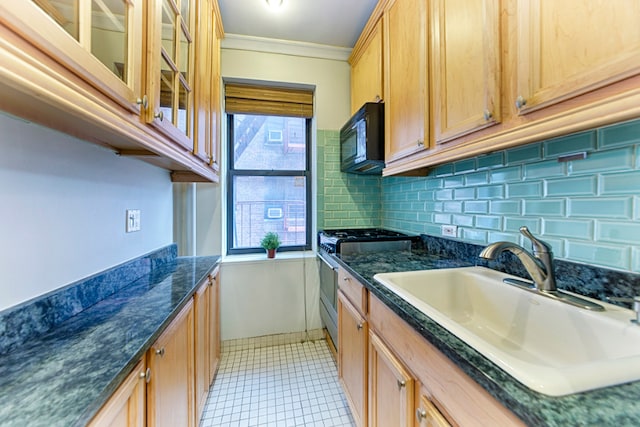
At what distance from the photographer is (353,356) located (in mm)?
1368

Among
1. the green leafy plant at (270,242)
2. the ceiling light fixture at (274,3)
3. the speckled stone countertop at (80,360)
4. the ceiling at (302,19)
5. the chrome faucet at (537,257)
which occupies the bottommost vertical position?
the speckled stone countertop at (80,360)

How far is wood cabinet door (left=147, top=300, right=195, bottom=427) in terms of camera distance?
0.76 m

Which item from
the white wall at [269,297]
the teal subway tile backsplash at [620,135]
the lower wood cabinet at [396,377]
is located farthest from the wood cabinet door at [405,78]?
the white wall at [269,297]

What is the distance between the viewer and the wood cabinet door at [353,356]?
1.21 m

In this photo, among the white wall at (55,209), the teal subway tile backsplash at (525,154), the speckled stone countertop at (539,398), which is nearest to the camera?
the speckled stone countertop at (539,398)

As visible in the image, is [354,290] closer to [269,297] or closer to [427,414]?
[427,414]

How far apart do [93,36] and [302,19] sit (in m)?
1.73

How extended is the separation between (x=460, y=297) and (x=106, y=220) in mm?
1610

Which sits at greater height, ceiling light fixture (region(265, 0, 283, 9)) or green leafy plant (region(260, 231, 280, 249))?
ceiling light fixture (region(265, 0, 283, 9))

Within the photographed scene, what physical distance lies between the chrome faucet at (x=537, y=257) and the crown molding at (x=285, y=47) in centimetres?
223

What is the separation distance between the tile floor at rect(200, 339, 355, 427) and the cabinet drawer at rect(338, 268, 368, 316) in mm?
751

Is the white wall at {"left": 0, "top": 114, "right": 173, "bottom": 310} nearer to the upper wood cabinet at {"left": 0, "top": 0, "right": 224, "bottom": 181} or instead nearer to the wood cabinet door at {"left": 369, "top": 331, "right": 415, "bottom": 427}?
the upper wood cabinet at {"left": 0, "top": 0, "right": 224, "bottom": 181}

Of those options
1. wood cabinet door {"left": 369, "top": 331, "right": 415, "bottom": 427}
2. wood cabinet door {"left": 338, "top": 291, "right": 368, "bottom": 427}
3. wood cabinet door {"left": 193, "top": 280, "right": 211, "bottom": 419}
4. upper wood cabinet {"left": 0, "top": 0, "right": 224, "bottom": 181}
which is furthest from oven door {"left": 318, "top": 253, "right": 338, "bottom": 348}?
upper wood cabinet {"left": 0, "top": 0, "right": 224, "bottom": 181}

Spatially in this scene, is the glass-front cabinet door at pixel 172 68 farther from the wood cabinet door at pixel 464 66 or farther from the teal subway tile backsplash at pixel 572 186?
the teal subway tile backsplash at pixel 572 186
